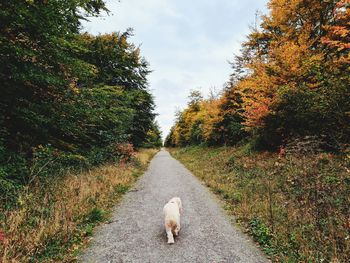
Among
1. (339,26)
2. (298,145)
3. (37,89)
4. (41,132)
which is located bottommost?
Result: (298,145)

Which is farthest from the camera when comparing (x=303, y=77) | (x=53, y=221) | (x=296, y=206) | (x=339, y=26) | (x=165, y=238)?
(x=339, y=26)

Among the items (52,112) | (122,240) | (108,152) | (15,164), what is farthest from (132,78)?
(122,240)

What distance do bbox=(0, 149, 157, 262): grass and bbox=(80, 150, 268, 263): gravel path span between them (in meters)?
0.41

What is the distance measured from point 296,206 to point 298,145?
325 centimetres

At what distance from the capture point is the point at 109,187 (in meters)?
8.76

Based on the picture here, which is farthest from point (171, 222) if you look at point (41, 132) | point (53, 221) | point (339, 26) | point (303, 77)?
point (339, 26)

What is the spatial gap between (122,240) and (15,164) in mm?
3547

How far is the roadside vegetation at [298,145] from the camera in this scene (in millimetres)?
4805

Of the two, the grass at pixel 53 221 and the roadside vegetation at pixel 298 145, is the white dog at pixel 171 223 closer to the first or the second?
the grass at pixel 53 221

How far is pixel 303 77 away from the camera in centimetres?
1060

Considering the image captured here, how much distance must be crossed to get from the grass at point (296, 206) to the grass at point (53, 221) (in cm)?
404

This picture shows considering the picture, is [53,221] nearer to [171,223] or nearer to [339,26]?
[171,223]

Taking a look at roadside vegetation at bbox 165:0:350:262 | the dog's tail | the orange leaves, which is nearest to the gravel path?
the dog's tail

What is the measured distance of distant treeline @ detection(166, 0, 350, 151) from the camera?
348 inches
